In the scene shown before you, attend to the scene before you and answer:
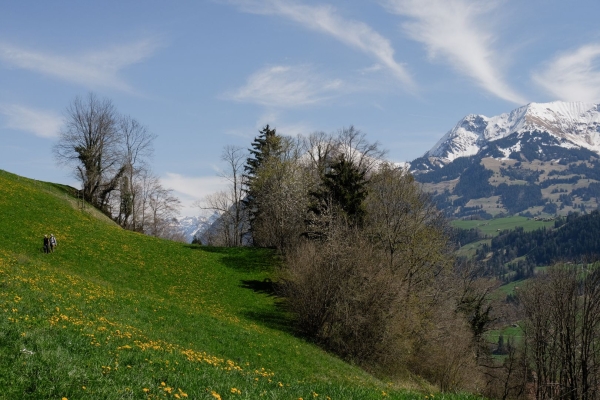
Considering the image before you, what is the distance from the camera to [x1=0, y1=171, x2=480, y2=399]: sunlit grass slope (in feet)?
32.4

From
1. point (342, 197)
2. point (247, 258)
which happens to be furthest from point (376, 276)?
point (247, 258)

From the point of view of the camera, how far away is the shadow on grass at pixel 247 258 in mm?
51781

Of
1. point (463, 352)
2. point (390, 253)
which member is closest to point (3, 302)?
point (390, 253)

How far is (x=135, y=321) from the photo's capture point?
2333cm

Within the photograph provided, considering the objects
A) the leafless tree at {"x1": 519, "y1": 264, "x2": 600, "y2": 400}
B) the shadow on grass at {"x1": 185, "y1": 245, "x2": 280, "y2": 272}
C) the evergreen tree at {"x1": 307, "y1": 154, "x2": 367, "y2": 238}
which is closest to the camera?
the leafless tree at {"x1": 519, "y1": 264, "x2": 600, "y2": 400}

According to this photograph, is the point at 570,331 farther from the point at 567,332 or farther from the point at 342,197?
the point at 342,197

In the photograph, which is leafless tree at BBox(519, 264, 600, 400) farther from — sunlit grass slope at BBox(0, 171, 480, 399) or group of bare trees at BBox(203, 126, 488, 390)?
sunlit grass slope at BBox(0, 171, 480, 399)

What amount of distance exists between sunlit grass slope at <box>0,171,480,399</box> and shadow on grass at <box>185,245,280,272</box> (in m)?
0.13

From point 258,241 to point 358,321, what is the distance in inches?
1457

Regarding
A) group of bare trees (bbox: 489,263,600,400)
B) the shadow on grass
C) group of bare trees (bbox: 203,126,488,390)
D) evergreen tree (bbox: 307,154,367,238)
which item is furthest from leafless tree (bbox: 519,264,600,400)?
the shadow on grass

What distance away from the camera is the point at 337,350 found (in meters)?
35.0

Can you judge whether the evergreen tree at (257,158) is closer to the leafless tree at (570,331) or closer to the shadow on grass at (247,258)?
the shadow on grass at (247,258)

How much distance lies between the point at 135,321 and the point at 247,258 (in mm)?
31218

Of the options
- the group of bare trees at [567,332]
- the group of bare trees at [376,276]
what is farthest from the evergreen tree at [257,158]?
the group of bare trees at [567,332]
